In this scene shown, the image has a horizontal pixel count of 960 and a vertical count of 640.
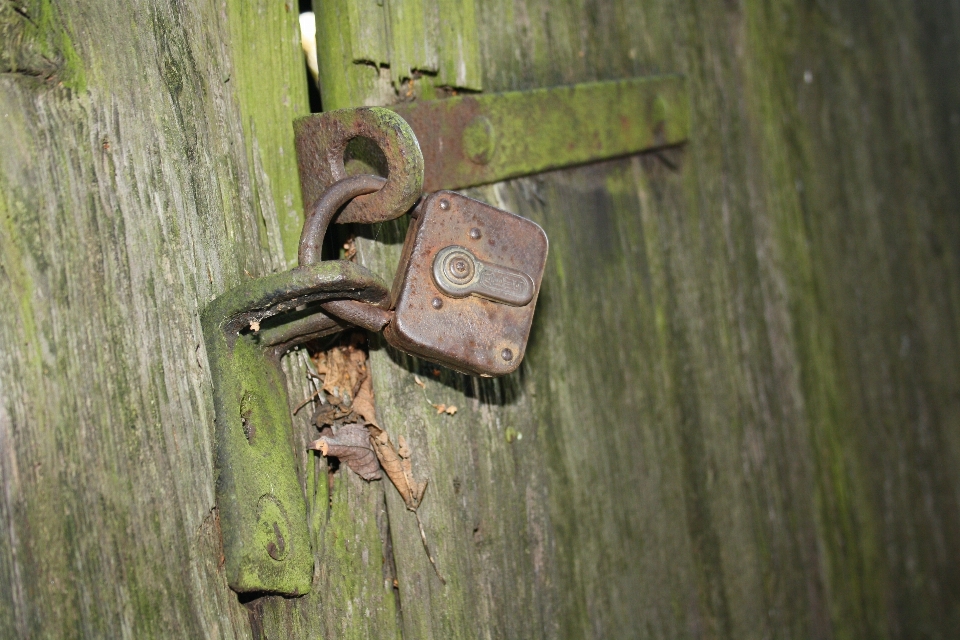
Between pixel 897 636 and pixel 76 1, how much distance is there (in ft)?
6.26

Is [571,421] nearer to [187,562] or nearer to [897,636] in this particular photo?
[187,562]

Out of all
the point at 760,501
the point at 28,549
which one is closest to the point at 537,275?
the point at 28,549

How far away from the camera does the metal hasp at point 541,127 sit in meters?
0.96

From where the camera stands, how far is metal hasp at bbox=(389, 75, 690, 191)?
0.96 metres

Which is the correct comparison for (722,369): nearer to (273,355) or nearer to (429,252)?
(429,252)

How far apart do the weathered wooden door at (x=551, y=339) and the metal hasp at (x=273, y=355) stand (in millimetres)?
27

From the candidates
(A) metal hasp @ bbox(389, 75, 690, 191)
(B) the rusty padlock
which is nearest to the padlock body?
(B) the rusty padlock

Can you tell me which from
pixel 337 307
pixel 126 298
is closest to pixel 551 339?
pixel 337 307

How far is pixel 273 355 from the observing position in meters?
0.84

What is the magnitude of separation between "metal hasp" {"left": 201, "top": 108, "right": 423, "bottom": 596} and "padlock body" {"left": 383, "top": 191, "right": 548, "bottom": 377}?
0.14 ft

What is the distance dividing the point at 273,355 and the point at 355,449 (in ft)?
0.47

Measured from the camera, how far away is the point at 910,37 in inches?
74.7

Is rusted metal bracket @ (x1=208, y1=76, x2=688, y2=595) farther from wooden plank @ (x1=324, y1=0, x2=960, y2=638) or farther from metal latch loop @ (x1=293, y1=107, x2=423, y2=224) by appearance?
wooden plank @ (x1=324, y1=0, x2=960, y2=638)

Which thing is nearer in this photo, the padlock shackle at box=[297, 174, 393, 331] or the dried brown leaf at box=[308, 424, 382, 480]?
the padlock shackle at box=[297, 174, 393, 331]
